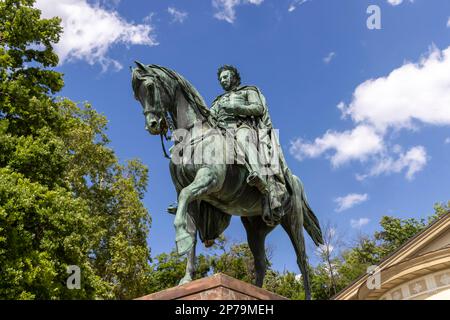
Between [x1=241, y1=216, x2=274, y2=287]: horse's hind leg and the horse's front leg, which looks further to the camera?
[x1=241, y1=216, x2=274, y2=287]: horse's hind leg

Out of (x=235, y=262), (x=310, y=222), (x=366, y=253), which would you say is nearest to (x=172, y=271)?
(x=235, y=262)

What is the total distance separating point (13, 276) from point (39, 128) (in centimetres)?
570

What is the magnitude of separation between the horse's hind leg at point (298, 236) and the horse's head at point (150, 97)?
2628 millimetres

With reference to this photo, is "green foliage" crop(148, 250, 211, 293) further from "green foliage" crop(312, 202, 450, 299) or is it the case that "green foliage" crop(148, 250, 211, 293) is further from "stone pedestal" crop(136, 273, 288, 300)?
"stone pedestal" crop(136, 273, 288, 300)

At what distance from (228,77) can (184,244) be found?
3504 mm

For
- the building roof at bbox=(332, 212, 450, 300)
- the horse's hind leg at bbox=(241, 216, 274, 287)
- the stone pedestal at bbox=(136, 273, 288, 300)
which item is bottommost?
the stone pedestal at bbox=(136, 273, 288, 300)

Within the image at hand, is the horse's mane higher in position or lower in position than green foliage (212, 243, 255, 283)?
lower

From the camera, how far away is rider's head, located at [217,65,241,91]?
8438mm

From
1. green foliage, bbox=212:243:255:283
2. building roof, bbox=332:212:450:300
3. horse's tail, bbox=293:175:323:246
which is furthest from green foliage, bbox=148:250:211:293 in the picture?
horse's tail, bbox=293:175:323:246

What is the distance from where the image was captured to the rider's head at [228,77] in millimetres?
8438

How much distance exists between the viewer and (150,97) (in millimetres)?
6883

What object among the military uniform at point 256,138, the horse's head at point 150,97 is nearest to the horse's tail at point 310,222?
the military uniform at point 256,138

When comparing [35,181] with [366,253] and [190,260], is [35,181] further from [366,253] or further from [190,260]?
[366,253]

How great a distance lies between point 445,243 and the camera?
23.0 meters
